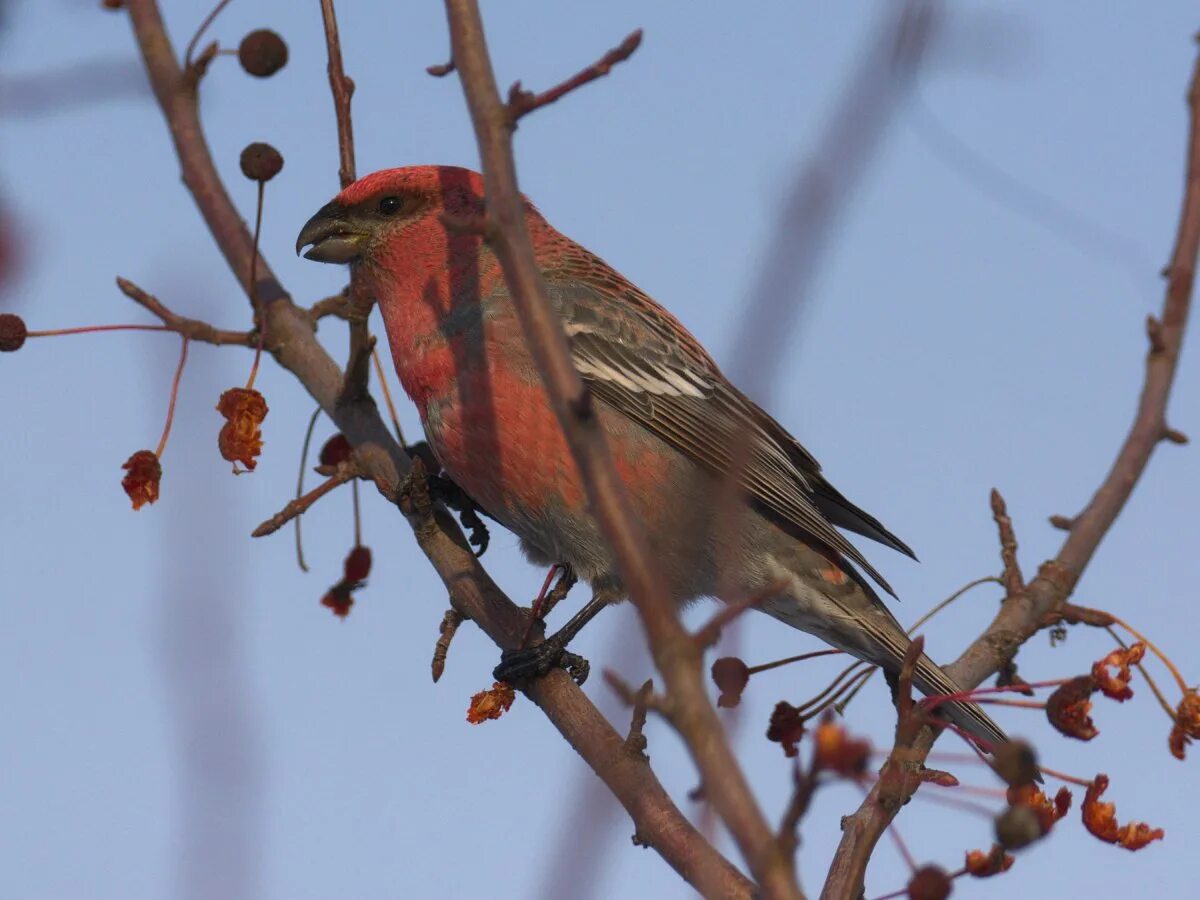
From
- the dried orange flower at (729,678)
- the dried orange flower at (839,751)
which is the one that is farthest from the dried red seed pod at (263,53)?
the dried orange flower at (839,751)

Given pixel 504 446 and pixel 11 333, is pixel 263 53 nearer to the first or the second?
pixel 11 333

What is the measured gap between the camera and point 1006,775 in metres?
2.02

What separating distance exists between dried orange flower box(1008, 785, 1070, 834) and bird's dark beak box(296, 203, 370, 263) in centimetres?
299

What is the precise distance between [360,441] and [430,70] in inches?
52.0

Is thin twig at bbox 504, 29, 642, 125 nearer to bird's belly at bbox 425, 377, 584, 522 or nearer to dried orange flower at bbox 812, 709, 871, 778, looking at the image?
dried orange flower at bbox 812, 709, 871, 778

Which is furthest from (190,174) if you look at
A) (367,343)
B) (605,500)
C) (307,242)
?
(605,500)

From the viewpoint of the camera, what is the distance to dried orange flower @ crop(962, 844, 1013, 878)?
2.44 meters

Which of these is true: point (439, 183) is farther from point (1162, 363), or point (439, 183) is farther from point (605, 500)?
point (605, 500)

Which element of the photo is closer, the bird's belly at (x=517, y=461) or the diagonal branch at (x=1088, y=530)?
the diagonal branch at (x=1088, y=530)

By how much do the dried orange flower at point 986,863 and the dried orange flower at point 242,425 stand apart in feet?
6.61

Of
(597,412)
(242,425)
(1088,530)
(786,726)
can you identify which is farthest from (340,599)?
(1088,530)

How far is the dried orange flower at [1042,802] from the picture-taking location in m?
2.34

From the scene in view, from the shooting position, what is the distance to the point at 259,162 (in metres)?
3.43

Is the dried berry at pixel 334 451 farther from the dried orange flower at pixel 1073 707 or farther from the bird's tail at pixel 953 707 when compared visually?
the dried orange flower at pixel 1073 707
